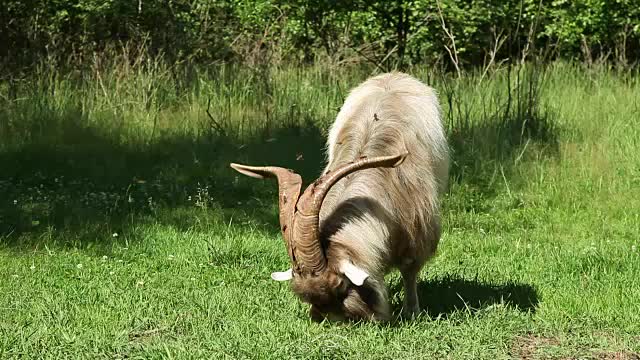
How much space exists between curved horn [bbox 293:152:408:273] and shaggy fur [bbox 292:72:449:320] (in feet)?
0.34

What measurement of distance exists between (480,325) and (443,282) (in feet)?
3.97

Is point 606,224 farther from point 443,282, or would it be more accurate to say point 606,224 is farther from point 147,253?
point 147,253

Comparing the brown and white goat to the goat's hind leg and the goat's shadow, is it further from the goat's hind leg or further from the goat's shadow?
the goat's shadow

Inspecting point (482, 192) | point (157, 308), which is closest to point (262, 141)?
point (482, 192)

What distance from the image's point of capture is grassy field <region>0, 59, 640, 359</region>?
6.43 metres

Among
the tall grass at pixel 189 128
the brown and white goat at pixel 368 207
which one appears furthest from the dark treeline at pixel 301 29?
the brown and white goat at pixel 368 207

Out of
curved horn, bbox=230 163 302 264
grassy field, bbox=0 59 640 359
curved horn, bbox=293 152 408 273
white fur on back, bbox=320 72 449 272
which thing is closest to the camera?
curved horn, bbox=293 152 408 273

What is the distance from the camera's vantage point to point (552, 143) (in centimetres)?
1191

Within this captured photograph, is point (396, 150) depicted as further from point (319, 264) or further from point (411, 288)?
point (319, 264)

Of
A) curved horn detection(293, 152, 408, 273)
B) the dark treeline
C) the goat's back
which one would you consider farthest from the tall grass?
curved horn detection(293, 152, 408, 273)

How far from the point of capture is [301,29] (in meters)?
16.9

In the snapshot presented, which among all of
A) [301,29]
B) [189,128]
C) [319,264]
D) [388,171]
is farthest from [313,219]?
[301,29]

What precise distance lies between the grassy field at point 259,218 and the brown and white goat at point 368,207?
12.2 inches

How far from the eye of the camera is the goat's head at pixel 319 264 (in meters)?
6.00
